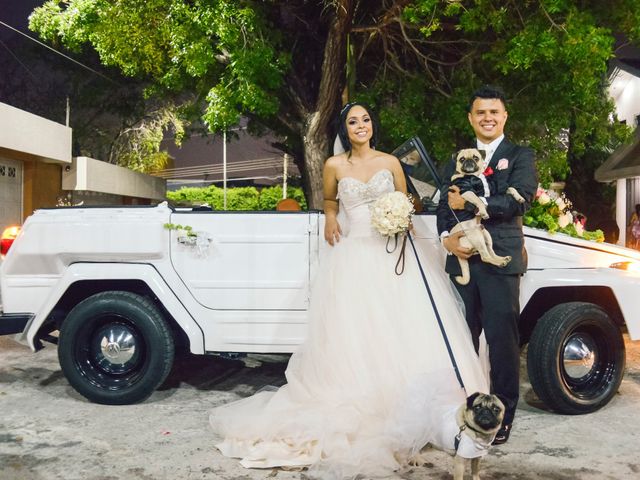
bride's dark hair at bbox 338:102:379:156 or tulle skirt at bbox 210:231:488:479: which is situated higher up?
bride's dark hair at bbox 338:102:379:156

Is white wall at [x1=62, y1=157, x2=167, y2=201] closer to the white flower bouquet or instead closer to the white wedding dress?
the white wedding dress

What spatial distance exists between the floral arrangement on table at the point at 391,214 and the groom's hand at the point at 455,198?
261 mm

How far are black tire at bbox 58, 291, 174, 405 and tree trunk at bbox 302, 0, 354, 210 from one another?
737cm

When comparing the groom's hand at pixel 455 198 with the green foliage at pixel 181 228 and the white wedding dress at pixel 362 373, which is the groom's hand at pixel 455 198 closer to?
the white wedding dress at pixel 362 373

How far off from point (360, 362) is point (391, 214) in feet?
3.11

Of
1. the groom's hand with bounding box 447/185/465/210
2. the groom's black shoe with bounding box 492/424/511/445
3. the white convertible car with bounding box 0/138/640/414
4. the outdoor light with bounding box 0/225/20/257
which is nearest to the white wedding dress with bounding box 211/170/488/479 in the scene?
the groom's black shoe with bounding box 492/424/511/445

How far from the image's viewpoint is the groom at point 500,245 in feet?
12.1

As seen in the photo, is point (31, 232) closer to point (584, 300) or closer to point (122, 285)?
point (122, 285)

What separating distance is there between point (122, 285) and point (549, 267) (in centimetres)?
315

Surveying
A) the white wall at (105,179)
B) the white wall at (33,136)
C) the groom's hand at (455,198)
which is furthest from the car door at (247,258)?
the white wall at (105,179)

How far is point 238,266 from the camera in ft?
14.4

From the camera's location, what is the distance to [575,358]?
4316 millimetres

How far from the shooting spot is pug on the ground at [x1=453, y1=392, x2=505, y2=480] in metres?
2.79

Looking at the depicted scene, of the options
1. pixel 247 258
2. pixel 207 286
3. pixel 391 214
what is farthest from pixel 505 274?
pixel 207 286
